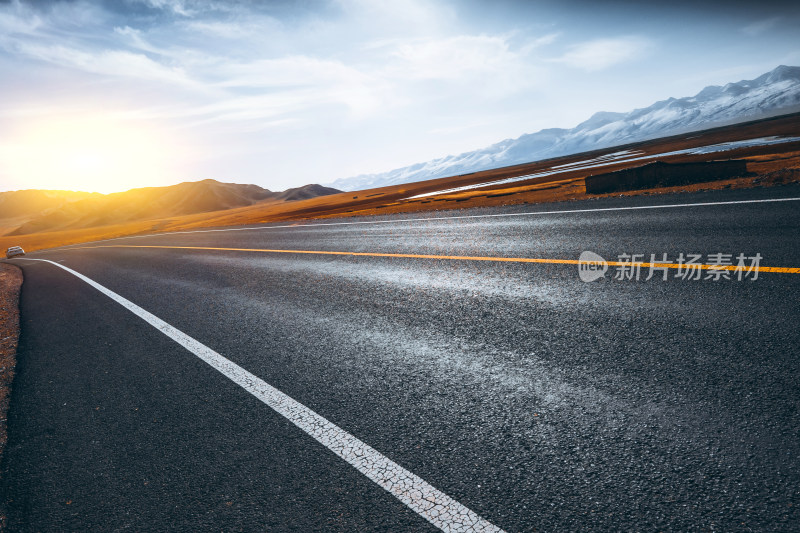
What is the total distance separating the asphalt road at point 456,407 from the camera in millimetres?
1946

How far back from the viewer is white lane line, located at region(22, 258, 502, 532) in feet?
6.14

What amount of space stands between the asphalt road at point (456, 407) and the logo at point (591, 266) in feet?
0.52

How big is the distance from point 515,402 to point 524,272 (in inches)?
129

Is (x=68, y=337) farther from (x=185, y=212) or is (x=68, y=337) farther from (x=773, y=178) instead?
(x=185, y=212)

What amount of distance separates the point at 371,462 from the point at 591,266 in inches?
173

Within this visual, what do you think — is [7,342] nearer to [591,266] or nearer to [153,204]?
[591,266]

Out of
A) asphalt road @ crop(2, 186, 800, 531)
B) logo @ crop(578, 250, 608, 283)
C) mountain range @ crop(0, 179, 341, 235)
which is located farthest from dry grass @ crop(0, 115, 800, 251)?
mountain range @ crop(0, 179, 341, 235)

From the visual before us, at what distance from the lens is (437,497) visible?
2004mm

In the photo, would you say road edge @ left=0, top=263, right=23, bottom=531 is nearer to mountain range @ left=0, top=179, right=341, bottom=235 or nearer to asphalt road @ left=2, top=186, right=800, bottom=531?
asphalt road @ left=2, top=186, right=800, bottom=531

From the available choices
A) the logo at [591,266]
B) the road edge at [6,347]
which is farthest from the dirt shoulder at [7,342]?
the logo at [591,266]

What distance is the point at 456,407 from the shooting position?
9.00 feet

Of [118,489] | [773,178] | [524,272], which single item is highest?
[773,178]

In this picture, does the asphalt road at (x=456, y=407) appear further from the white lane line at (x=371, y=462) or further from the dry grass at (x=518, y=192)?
the dry grass at (x=518, y=192)

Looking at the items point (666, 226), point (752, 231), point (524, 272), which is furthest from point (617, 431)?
point (666, 226)
